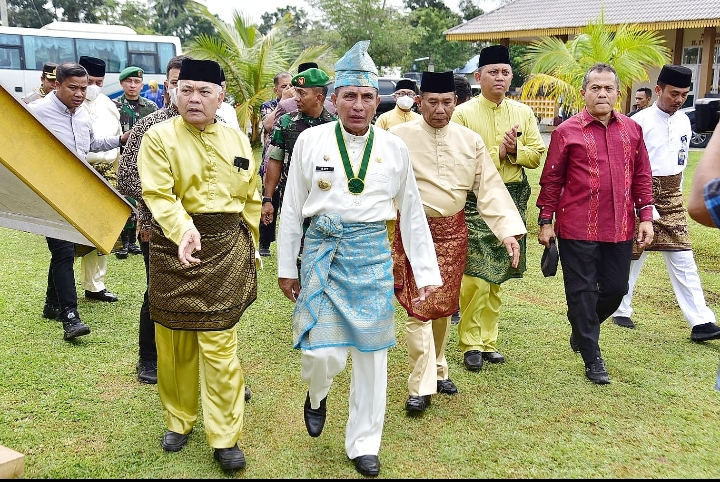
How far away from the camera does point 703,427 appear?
4.09 metres

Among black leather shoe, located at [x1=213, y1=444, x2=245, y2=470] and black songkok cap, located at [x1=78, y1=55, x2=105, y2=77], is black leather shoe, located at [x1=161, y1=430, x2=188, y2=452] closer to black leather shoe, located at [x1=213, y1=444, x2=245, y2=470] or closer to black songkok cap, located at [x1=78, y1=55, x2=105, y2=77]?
black leather shoe, located at [x1=213, y1=444, x2=245, y2=470]

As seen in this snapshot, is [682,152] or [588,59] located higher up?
[588,59]

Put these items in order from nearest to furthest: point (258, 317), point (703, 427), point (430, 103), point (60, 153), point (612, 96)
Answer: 1. point (60, 153)
2. point (703, 427)
3. point (430, 103)
4. point (612, 96)
5. point (258, 317)

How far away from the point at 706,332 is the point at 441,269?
2480mm

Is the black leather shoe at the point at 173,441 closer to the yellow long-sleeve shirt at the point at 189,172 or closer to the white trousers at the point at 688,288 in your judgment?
the yellow long-sleeve shirt at the point at 189,172

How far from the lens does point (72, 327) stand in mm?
5395

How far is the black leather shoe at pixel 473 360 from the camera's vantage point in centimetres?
501

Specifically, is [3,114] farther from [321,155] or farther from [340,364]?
[340,364]

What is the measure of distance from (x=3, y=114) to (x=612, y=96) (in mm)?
3623

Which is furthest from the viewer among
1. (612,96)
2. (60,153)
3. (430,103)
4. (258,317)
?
(258,317)

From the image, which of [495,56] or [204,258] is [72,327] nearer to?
[204,258]

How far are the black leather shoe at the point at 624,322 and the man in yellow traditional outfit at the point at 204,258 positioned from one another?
3591 mm

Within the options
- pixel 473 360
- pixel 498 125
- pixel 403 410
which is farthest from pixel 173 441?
pixel 498 125

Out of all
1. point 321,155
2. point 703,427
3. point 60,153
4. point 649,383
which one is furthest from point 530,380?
point 60,153
